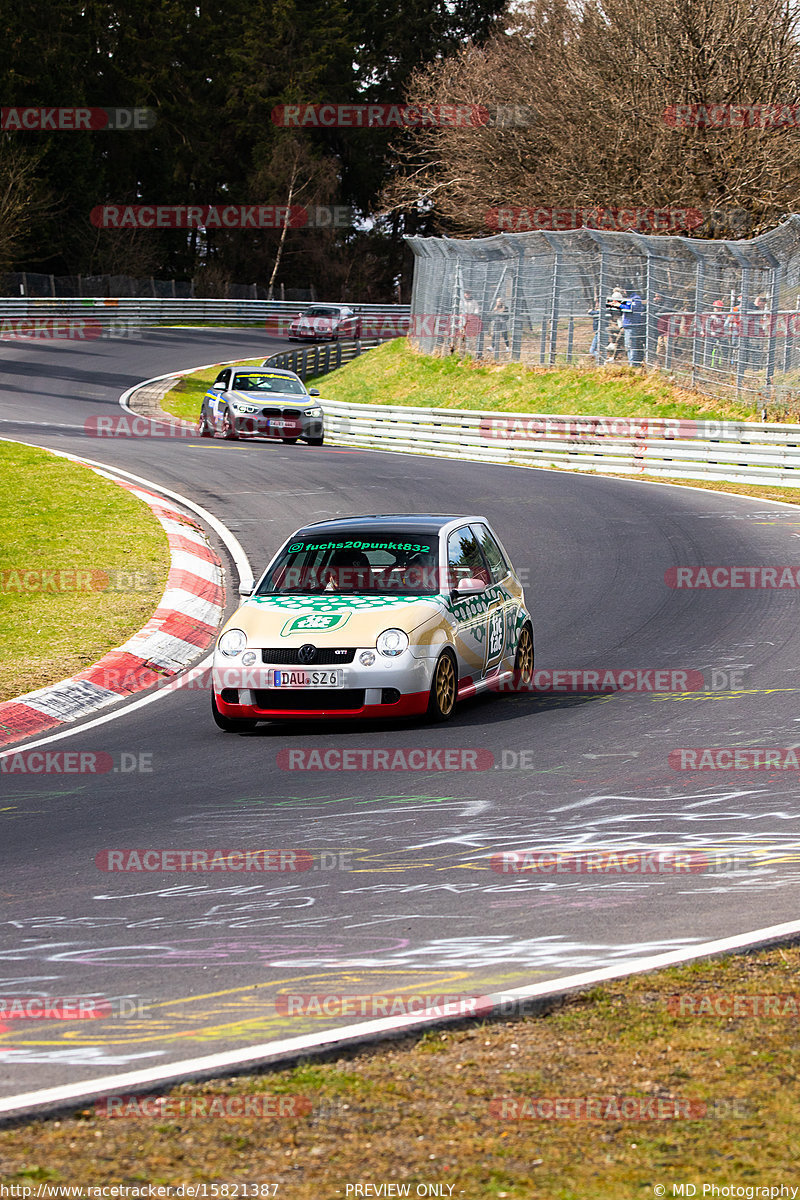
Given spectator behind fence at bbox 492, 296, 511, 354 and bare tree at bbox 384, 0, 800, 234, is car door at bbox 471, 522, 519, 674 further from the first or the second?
bare tree at bbox 384, 0, 800, 234

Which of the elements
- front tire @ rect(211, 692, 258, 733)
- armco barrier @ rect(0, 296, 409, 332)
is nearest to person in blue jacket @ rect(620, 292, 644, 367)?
front tire @ rect(211, 692, 258, 733)

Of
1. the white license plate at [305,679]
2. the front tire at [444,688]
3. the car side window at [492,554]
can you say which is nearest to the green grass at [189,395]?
the car side window at [492,554]

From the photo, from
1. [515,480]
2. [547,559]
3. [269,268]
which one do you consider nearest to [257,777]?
[547,559]

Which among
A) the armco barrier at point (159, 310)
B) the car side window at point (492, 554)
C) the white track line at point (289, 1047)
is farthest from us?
the armco barrier at point (159, 310)

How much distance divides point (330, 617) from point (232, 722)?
3.24ft

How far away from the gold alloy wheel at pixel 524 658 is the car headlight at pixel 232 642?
2377mm

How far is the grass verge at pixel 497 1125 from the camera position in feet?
12.1

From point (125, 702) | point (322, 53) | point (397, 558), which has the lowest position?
point (125, 702)

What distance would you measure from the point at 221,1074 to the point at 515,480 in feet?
69.5

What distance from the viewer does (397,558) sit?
11.3 metres

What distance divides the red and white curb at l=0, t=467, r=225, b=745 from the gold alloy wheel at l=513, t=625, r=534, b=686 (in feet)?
9.84

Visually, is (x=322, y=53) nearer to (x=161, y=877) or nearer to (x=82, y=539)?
(x=82, y=539)

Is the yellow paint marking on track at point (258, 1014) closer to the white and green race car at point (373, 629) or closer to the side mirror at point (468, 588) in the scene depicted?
the white and green race car at point (373, 629)

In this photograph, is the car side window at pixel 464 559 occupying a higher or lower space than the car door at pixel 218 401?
lower
